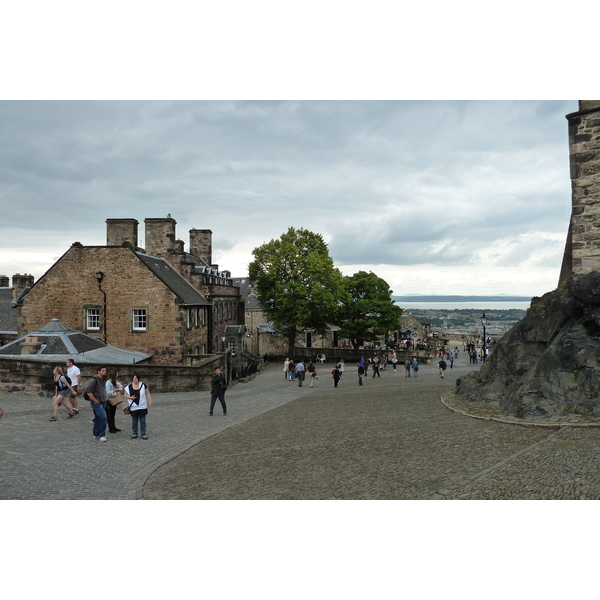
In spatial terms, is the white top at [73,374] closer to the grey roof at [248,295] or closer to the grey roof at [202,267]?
the grey roof at [202,267]

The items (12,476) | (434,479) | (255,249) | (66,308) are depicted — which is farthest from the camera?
(255,249)

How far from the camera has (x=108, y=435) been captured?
11797 millimetres

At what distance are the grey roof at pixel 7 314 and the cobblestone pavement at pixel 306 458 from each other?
25.9 meters

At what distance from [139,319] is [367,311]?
81.3 feet

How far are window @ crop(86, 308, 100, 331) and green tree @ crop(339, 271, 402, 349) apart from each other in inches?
941

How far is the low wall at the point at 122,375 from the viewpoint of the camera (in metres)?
17.7

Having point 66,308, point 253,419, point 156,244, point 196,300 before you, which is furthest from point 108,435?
point 156,244

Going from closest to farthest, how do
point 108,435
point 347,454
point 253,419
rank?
point 347,454
point 108,435
point 253,419

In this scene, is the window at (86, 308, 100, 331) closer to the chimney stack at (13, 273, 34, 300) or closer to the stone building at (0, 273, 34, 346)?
the stone building at (0, 273, 34, 346)

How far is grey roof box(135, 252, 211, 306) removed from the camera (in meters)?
31.0

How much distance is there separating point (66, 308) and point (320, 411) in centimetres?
2009

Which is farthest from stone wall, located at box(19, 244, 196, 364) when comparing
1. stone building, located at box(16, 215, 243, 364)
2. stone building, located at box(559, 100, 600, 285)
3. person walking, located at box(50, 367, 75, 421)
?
stone building, located at box(559, 100, 600, 285)

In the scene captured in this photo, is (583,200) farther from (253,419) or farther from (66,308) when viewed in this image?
(66,308)

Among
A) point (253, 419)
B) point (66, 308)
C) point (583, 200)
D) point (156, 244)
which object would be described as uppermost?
point (156, 244)
